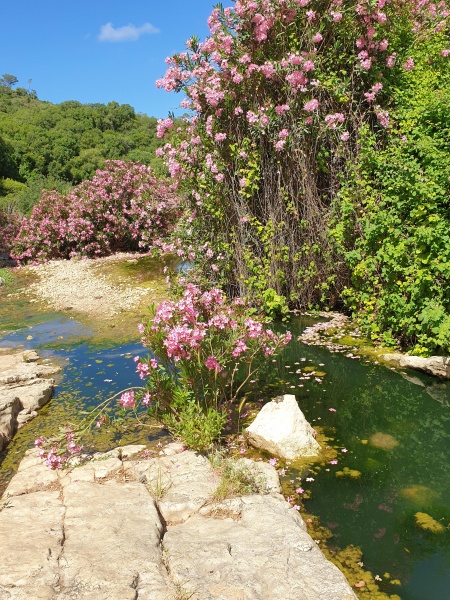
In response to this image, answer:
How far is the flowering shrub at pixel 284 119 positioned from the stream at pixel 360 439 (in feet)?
4.84

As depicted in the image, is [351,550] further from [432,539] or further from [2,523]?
[2,523]

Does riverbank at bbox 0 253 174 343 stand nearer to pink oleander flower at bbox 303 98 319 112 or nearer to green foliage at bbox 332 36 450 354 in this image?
green foliage at bbox 332 36 450 354

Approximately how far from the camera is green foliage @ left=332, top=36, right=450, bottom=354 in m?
5.70

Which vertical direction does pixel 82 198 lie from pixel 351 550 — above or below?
above

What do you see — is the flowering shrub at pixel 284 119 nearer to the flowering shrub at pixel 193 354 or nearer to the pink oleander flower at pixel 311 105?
the pink oleander flower at pixel 311 105

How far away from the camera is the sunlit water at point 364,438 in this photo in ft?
10.6

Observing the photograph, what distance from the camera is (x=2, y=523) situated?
3105 mm

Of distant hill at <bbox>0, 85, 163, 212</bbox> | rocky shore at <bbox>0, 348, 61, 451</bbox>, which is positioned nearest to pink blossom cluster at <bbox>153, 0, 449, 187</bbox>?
rocky shore at <bbox>0, 348, 61, 451</bbox>

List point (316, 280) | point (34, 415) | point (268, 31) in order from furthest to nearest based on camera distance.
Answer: point (316, 280)
point (268, 31)
point (34, 415)

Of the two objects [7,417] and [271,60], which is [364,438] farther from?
[271,60]

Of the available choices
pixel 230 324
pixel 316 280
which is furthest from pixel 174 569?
pixel 316 280

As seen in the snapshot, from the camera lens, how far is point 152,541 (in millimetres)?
3002

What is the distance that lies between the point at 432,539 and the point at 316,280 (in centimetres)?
525

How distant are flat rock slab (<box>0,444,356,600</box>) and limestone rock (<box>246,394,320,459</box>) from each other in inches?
14.1
